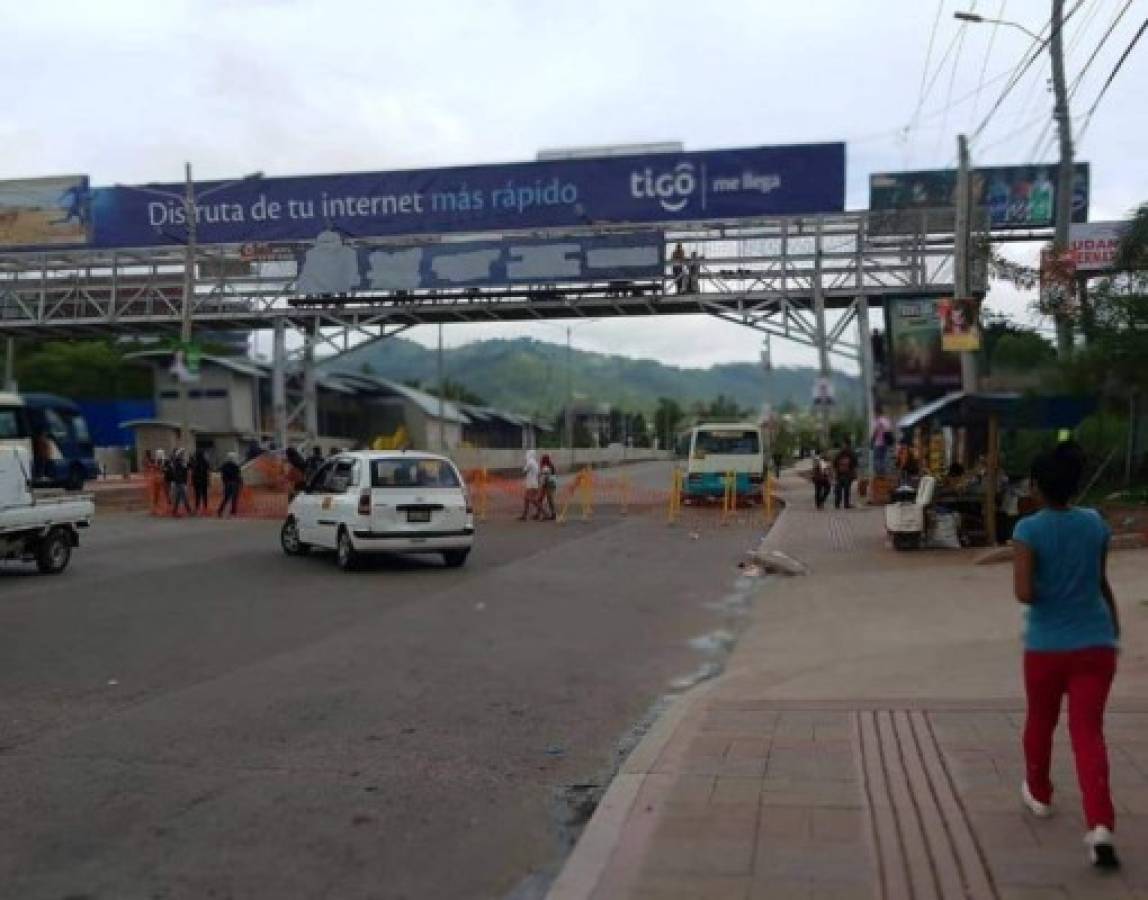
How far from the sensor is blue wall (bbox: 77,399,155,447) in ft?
223

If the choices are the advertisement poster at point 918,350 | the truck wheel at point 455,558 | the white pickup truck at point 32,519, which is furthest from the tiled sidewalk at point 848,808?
the advertisement poster at point 918,350

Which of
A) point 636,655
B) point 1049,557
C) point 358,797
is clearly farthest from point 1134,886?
point 636,655

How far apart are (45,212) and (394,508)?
95.5ft

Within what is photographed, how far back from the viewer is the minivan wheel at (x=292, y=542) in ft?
58.9

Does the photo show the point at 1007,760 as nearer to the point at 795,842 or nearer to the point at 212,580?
the point at 795,842

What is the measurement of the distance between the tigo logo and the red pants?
98.3 feet

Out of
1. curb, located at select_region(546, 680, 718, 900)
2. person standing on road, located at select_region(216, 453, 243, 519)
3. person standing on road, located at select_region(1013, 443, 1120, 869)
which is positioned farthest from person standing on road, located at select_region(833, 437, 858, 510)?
person standing on road, located at select_region(1013, 443, 1120, 869)

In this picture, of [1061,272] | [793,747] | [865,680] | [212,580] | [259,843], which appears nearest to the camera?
[259,843]

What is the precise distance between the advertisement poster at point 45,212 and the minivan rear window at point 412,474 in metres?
26.9

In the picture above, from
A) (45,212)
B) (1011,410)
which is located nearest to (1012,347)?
(1011,410)

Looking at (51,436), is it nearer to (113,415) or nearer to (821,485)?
(821,485)

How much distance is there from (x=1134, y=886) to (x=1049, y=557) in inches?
47.7

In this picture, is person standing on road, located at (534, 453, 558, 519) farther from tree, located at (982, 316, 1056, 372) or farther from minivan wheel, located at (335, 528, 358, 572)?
minivan wheel, located at (335, 528, 358, 572)

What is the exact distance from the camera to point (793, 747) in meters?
6.36
